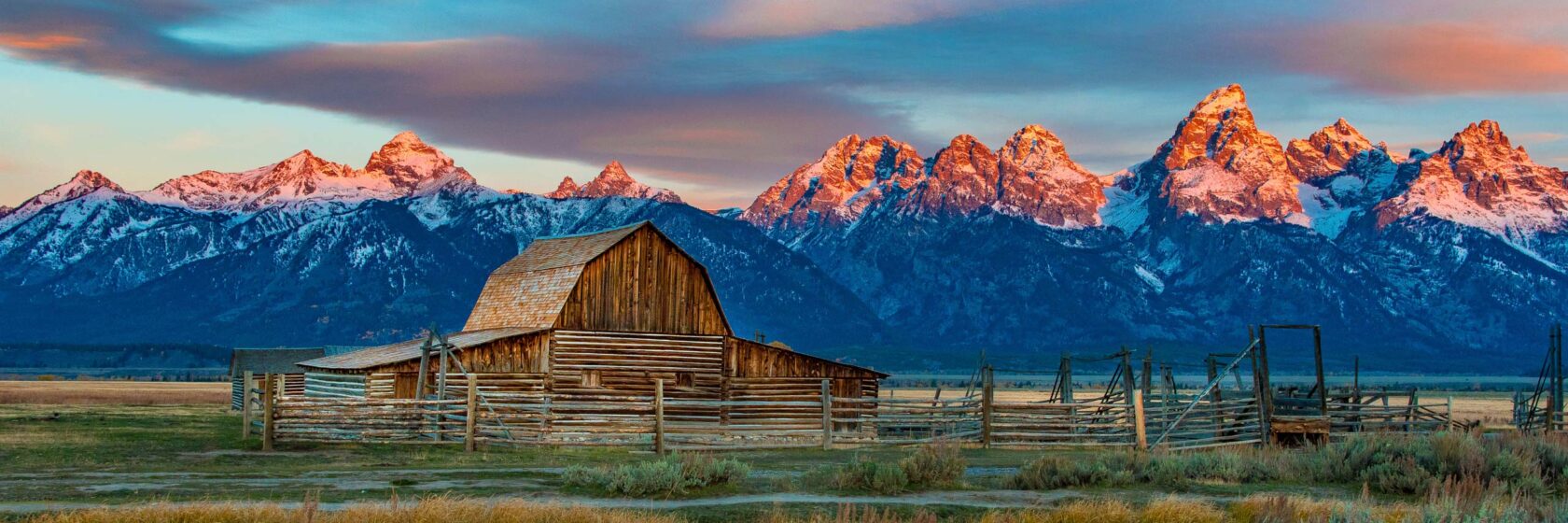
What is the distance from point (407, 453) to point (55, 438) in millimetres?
8955

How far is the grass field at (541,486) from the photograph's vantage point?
58.2 feet

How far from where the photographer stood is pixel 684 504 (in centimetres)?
1900

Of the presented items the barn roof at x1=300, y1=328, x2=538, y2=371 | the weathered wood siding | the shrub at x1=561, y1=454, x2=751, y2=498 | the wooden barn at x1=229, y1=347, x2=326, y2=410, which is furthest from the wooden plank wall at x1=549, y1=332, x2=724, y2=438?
the wooden barn at x1=229, y1=347, x2=326, y2=410

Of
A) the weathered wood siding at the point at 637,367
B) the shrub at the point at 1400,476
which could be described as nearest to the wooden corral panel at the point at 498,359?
the weathered wood siding at the point at 637,367

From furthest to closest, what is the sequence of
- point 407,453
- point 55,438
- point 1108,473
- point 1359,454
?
point 55,438
point 407,453
point 1359,454
point 1108,473

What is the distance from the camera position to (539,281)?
141ft

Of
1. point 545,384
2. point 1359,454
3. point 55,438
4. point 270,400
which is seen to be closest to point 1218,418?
point 1359,454

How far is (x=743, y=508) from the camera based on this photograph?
61.4 feet

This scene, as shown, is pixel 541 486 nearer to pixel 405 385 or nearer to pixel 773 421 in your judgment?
pixel 773 421

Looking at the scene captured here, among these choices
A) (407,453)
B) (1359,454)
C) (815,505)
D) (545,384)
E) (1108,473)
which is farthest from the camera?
(545,384)

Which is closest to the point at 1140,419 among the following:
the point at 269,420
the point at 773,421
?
the point at 773,421

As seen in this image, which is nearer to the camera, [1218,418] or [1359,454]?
[1359,454]

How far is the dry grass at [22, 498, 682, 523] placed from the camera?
Answer: 1570 centimetres

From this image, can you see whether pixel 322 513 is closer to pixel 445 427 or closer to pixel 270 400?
pixel 270 400
